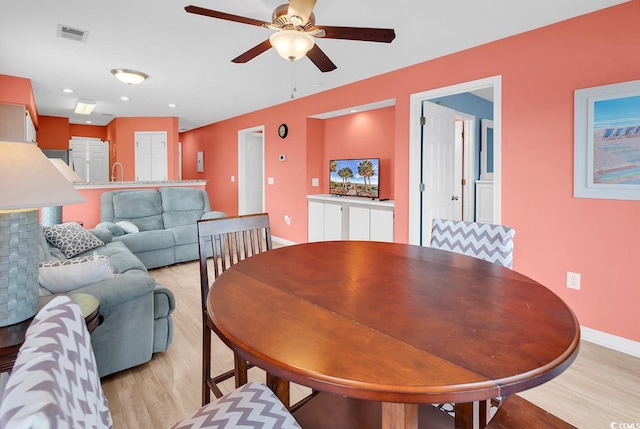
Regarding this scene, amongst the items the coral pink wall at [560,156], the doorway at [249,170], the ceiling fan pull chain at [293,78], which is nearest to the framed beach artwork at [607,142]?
the coral pink wall at [560,156]

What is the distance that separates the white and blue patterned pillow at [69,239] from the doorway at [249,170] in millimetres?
3661

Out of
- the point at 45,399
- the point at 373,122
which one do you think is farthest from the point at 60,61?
the point at 45,399

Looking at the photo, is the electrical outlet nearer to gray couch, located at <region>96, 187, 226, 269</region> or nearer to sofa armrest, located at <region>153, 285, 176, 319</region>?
sofa armrest, located at <region>153, 285, 176, 319</region>

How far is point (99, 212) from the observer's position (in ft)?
15.6

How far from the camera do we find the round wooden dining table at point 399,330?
0.67 metres

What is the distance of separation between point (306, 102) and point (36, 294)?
14.4ft

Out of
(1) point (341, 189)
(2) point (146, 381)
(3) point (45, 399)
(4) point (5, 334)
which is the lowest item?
(2) point (146, 381)

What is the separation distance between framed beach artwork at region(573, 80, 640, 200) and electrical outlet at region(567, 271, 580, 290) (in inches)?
23.8

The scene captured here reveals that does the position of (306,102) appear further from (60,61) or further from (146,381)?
(146,381)

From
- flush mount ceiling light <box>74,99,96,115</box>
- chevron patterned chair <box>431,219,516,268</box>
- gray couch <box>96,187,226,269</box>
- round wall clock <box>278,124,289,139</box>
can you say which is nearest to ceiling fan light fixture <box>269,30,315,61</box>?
chevron patterned chair <box>431,219,516,268</box>

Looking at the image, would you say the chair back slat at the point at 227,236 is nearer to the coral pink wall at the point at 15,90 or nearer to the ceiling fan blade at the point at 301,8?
the ceiling fan blade at the point at 301,8

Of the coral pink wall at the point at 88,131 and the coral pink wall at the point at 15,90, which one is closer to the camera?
the coral pink wall at the point at 15,90

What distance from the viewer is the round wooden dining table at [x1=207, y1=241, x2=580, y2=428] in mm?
675

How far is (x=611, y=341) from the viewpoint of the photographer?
7.97 feet
